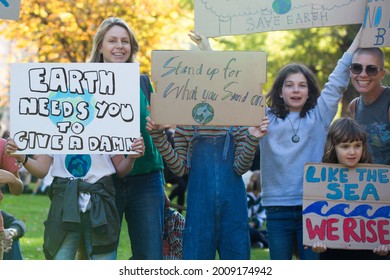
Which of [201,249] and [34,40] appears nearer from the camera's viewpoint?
[201,249]

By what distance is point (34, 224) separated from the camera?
12680 millimetres

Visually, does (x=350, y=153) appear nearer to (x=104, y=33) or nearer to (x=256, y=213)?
(x=104, y=33)

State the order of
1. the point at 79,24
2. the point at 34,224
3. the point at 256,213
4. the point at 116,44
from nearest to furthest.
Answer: the point at 116,44
the point at 256,213
the point at 34,224
the point at 79,24

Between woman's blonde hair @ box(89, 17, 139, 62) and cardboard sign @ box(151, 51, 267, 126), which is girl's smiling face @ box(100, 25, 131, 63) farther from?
cardboard sign @ box(151, 51, 267, 126)

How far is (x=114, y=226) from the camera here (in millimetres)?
5457

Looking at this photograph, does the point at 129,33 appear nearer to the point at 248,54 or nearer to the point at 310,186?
the point at 248,54

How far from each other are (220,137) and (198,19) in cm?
81

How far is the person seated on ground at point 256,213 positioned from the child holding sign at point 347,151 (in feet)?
15.9

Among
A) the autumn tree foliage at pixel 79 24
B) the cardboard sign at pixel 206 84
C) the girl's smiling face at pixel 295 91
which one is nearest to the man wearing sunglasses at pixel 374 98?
the girl's smiling face at pixel 295 91

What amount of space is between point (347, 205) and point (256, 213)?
6.08 metres

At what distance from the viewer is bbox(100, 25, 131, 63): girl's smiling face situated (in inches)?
219

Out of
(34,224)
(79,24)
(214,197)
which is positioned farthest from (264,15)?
(79,24)

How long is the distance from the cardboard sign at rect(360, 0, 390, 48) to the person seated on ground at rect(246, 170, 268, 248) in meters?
4.97
